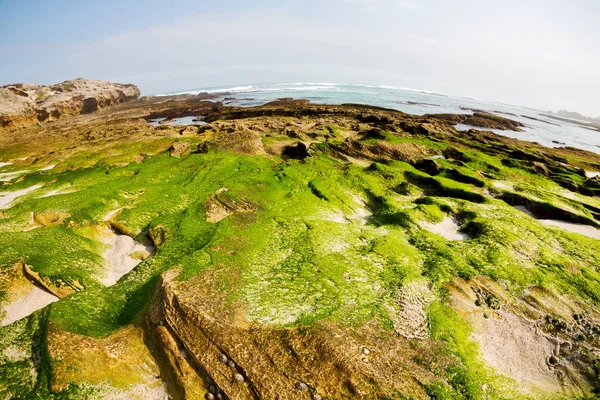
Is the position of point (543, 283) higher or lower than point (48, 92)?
higher

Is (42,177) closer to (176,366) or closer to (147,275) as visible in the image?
(147,275)

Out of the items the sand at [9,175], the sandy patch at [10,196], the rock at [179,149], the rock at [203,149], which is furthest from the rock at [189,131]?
the sandy patch at [10,196]

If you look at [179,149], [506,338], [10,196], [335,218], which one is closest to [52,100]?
[179,149]

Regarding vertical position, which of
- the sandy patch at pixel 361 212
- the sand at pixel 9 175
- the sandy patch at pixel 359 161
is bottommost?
the sand at pixel 9 175

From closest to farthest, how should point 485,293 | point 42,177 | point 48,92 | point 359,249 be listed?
1. point 485,293
2. point 359,249
3. point 42,177
4. point 48,92

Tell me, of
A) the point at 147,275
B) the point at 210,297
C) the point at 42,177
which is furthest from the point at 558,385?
the point at 42,177

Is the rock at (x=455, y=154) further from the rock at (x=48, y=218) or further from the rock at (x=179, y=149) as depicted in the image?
the rock at (x=48, y=218)
